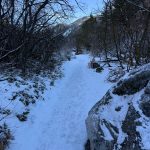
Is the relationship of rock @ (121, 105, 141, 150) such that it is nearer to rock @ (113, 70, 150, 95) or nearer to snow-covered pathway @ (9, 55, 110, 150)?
Result: rock @ (113, 70, 150, 95)

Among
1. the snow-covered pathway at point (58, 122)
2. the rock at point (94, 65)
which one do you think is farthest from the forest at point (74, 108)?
the rock at point (94, 65)

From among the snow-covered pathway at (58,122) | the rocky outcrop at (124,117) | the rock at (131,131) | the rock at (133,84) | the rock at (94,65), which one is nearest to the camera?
the rock at (131,131)

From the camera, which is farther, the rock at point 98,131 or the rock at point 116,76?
the rock at point 116,76

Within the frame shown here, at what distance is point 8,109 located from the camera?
33.4 feet

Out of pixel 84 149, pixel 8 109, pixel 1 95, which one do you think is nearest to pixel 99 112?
pixel 84 149

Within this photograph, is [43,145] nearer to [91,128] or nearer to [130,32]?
[91,128]

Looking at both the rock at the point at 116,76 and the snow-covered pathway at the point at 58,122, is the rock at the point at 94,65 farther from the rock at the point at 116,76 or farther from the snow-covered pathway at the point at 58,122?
the snow-covered pathway at the point at 58,122

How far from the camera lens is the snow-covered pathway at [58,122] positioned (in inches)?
326

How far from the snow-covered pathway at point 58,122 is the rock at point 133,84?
1.82 m

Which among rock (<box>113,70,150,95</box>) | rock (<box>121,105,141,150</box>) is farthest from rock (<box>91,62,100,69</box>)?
rock (<box>121,105,141,150</box>)

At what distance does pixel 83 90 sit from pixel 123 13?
Result: 6.85 meters

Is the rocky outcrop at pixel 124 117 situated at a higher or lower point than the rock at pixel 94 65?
higher

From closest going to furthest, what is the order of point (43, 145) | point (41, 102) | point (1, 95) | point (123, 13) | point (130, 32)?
point (43, 145)
point (1, 95)
point (41, 102)
point (130, 32)
point (123, 13)

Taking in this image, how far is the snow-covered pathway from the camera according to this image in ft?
27.2
